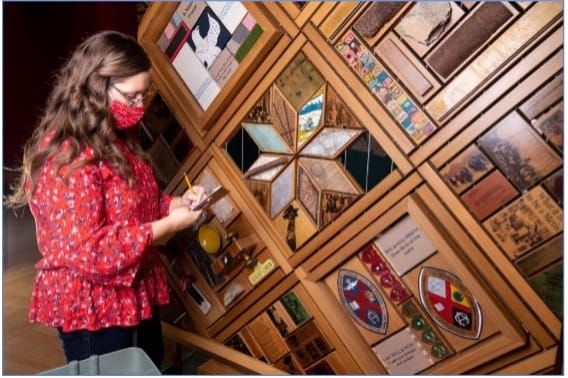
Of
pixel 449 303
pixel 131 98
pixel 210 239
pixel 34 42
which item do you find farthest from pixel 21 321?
pixel 449 303

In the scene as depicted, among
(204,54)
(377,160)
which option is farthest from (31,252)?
(377,160)

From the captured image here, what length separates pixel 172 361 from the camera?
1945mm

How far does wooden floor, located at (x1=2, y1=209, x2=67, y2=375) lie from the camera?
1.92m

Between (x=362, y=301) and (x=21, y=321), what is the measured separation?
153cm

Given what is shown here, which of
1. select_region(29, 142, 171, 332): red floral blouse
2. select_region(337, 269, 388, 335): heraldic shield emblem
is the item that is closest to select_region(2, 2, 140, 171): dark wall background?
select_region(29, 142, 171, 332): red floral blouse

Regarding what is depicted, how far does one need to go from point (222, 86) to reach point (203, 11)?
229 mm

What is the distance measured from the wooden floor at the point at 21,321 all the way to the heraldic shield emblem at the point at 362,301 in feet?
3.74

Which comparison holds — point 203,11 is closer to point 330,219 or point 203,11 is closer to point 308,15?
point 308,15

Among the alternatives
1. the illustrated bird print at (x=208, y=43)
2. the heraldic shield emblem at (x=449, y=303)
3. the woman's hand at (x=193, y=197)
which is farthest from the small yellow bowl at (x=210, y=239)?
the heraldic shield emblem at (x=449, y=303)

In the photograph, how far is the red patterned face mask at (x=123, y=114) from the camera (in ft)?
3.90

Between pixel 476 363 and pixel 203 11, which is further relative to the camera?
pixel 203 11

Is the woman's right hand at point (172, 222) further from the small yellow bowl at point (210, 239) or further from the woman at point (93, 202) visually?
the small yellow bowl at point (210, 239)

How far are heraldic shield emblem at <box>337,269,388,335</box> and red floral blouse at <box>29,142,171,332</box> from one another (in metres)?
0.53

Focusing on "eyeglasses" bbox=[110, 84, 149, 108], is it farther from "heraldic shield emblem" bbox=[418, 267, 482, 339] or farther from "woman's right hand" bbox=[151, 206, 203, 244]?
"heraldic shield emblem" bbox=[418, 267, 482, 339]
